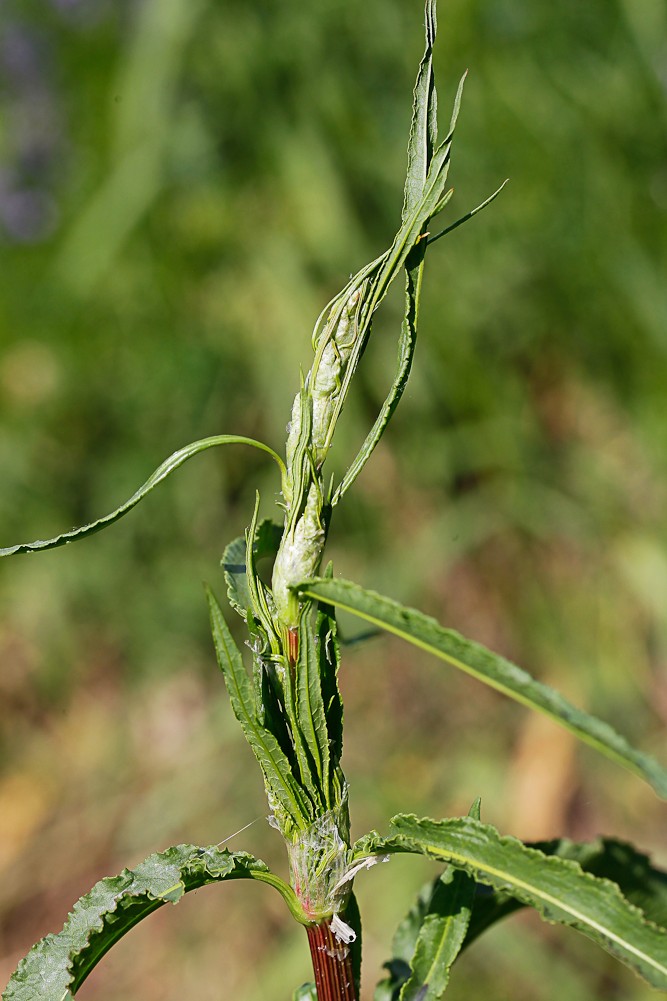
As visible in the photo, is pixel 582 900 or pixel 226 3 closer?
pixel 582 900

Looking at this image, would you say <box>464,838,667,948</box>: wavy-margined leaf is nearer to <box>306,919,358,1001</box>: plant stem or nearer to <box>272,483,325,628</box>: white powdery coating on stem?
<box>306,919,358,1001</box>: plant stem

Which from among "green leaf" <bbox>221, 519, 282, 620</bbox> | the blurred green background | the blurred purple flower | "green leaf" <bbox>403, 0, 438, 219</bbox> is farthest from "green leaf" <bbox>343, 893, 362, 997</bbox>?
the blurred purple flower

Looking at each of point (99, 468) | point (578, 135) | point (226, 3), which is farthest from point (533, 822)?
point (226, 3)

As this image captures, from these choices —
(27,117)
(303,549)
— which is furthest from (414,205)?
(27,117)

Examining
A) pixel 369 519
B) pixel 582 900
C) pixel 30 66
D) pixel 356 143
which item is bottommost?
pixel 582 900

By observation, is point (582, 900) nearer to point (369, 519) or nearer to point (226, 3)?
point (369, 519)

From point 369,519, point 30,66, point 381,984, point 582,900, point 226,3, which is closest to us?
point 582,900

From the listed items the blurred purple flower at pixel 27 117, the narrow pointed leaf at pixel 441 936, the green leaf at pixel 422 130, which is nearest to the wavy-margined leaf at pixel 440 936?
the narrow pointed leaf at pixel 441 936

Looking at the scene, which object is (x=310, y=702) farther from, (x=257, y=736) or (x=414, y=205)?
(x=414, y=205)

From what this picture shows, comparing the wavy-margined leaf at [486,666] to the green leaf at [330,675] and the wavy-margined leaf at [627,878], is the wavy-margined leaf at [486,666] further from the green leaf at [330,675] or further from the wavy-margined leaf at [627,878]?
the wavy-margined leaf at [627,878]
